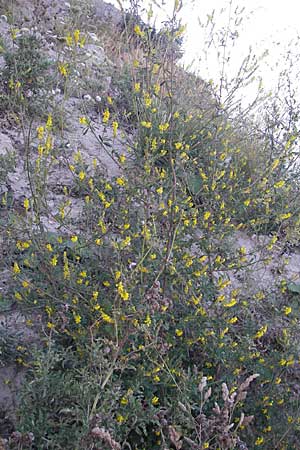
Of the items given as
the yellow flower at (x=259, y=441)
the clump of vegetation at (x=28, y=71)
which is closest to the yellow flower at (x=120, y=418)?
the yellow flower at (x=259, y=441)

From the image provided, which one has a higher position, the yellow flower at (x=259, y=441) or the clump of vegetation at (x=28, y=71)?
the clump of vegetation at (x=28, y=71)

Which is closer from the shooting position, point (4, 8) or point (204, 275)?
point (204, 275)

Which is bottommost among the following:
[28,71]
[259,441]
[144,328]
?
[259,441]

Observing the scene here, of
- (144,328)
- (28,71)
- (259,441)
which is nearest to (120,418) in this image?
(144,328)

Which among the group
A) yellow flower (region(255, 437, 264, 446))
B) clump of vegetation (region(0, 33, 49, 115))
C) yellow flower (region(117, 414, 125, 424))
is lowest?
yellow flower (region(255, 437, 264, 446))

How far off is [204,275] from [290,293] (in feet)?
3.11

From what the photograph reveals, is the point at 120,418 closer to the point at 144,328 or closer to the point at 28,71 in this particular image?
the point at 144,328

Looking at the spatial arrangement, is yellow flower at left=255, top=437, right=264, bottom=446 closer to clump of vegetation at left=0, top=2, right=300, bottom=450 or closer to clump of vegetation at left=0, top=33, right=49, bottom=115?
clump of vegetation at left=0, top=2, right=300, bottom=450

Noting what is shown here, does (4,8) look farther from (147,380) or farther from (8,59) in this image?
(147,380)

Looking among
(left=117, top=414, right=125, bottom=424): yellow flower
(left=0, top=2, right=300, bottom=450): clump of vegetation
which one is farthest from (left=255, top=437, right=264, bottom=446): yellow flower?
(left=117, top=414, right=125, bottom=424): yellow flower

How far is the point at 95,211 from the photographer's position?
2885 millimetres

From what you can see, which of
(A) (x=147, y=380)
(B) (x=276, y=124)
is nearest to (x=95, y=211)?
(A) (x=147, y=380)

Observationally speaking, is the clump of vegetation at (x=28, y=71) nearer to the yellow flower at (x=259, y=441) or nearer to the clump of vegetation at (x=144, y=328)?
the clump of vegetation at (x=144, y=328)

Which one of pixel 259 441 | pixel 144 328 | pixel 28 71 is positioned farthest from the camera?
pixel 28 71
